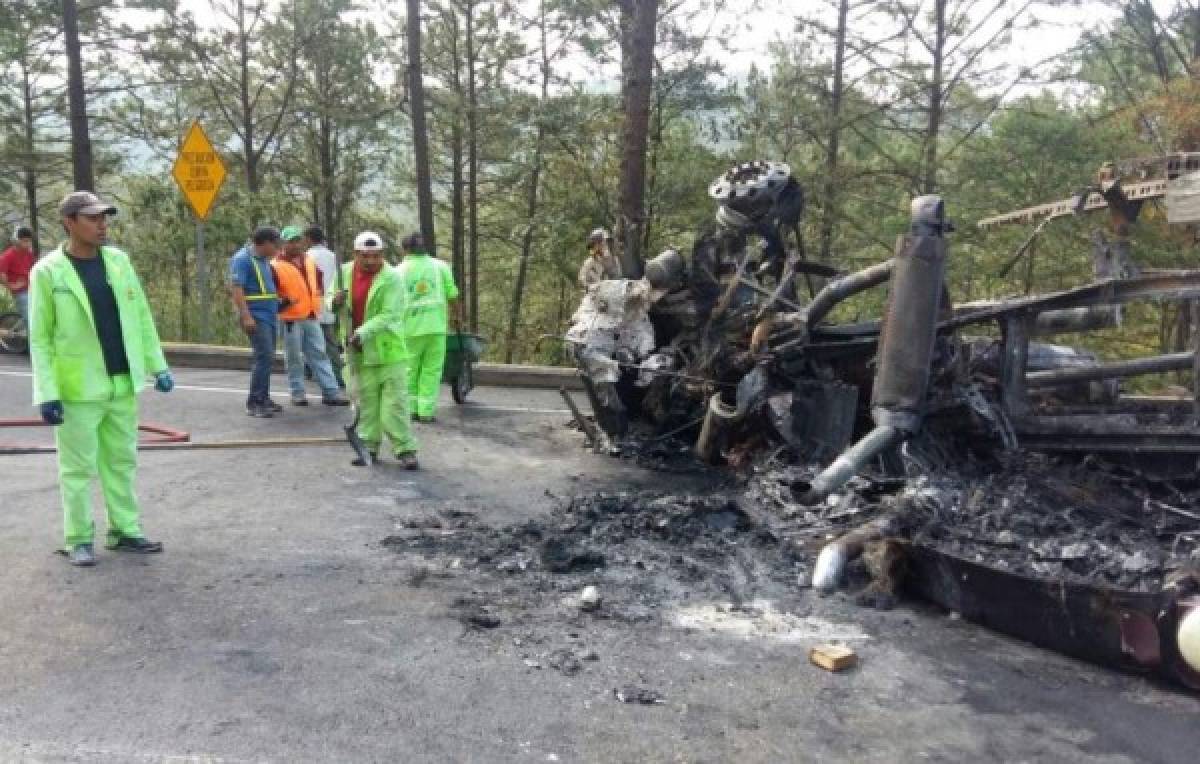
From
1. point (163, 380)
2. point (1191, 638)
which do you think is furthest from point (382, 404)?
point (1191, 638)

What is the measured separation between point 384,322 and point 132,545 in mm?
2495

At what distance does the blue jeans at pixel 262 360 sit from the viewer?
8.77 m

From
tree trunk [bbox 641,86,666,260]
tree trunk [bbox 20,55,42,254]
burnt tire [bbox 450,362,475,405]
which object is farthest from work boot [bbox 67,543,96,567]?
tree trunk [bbox 20,55,42,254]

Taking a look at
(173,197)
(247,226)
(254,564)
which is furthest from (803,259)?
(173,197)

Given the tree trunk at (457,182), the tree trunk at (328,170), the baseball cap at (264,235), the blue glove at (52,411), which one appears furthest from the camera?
the tree trunk at (328,170)

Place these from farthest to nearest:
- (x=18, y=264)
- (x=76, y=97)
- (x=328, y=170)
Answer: (x=328, y=170), (x=76, y=97), (x=18, y=264)

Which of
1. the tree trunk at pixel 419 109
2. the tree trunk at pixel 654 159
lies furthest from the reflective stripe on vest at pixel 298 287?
the tree trunk at pixel 654 159

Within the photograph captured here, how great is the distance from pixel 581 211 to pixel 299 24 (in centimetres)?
890

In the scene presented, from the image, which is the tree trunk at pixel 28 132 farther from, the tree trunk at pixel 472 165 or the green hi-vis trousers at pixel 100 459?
the green hi-vis trousers at pixel 100 459

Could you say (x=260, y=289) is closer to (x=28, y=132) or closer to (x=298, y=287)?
(x=298, y=287)

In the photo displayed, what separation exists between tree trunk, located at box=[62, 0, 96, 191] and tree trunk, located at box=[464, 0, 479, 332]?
757 cm

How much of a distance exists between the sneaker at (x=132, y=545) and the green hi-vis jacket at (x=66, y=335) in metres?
0.75

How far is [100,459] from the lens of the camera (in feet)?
15.9

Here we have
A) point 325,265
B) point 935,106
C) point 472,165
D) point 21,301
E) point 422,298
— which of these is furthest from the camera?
point 472,165
